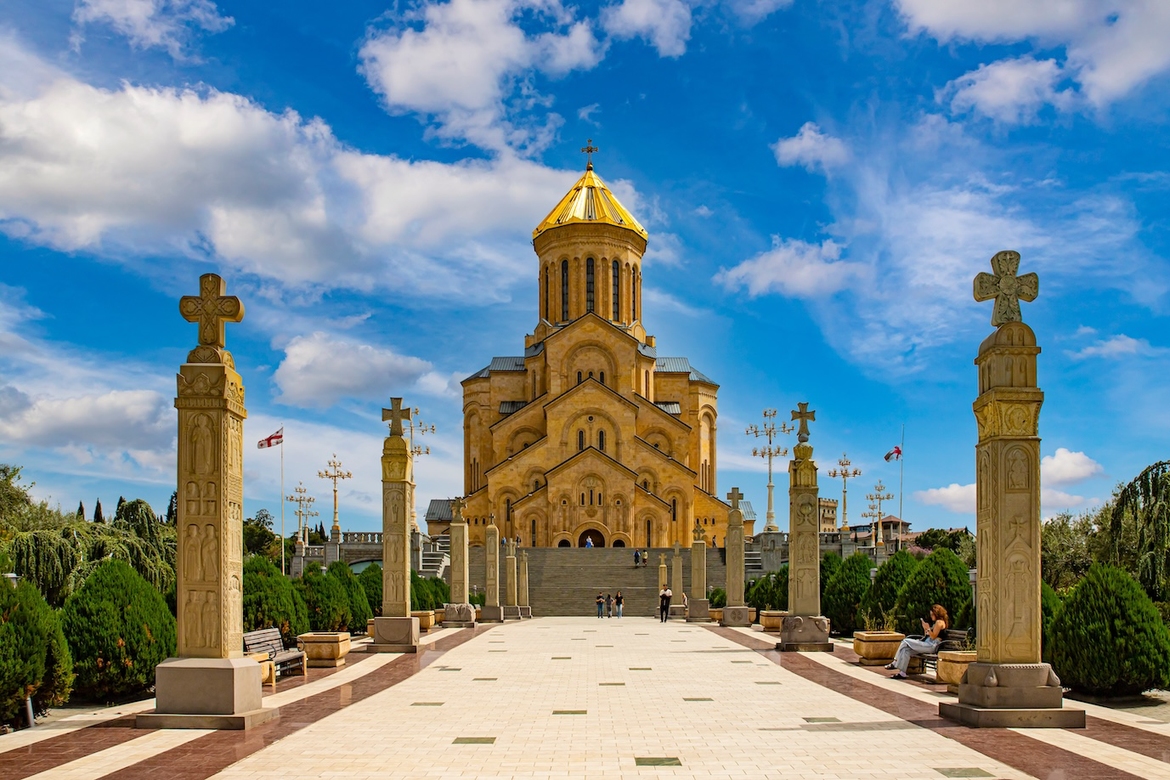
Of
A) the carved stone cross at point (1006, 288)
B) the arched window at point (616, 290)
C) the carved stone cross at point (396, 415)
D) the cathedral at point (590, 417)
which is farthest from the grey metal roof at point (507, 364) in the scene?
the carved stone cross at point (1006, 288)

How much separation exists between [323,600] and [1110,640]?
1258 centimetres

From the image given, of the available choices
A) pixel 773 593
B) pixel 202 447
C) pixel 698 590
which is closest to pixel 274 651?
pixel 202 447

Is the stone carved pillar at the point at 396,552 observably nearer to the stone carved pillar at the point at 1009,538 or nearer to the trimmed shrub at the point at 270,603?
the trimmed shrub at the point at 270,603

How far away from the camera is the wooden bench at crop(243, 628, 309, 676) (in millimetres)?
12297

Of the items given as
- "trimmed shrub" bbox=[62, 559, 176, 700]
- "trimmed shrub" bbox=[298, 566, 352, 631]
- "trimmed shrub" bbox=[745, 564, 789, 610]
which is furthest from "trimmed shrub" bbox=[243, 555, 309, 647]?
"trimmed shrub" bbox=[745, 564, 789, 610]

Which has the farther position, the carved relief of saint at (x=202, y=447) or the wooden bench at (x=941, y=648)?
the wooden bench at (x=941, y=648)

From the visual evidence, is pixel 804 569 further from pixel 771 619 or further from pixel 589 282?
pixel 589 282

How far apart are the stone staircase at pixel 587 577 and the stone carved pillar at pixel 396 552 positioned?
1978 cm

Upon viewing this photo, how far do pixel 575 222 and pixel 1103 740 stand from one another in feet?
174

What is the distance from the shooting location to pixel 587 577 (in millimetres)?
42594

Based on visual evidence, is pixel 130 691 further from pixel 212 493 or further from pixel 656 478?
pixel 656 478

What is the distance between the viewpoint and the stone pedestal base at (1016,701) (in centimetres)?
930

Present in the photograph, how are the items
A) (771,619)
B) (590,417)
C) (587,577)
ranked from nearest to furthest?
(771,619), (587,577), (590,417)

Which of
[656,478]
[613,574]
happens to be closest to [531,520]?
[656,478]
